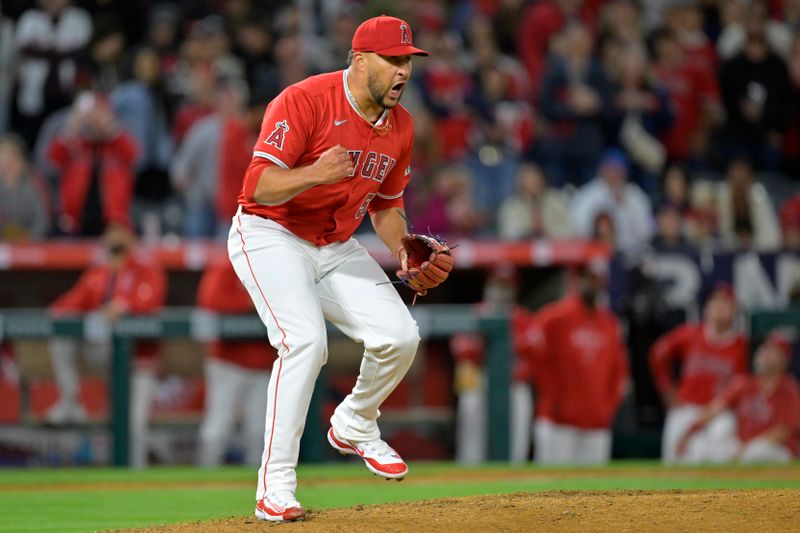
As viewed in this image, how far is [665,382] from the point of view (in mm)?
10195

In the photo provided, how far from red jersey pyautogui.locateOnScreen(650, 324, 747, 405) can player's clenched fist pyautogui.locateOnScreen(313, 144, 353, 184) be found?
19.4 feet

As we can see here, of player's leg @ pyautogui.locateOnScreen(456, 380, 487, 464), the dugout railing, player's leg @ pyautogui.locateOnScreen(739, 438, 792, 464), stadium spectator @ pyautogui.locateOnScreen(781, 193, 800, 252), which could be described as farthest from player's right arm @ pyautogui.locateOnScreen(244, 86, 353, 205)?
stadium spectator @ pyautogui.locateOnScreen(781, 193, 800, 252)

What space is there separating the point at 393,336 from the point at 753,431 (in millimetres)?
5412

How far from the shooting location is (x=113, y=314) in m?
9.34

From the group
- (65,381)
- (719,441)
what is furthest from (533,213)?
(65,381)

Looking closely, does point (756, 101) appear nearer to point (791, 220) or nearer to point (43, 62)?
point (791, 220)

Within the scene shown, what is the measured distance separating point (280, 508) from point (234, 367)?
15.7 ft

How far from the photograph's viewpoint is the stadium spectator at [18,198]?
10172 mm

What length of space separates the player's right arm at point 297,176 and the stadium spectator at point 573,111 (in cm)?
749

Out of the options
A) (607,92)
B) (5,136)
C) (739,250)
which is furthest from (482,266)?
(5,136)

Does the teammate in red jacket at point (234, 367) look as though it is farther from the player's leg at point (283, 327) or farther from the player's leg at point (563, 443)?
the player's leg at point (283, 327)

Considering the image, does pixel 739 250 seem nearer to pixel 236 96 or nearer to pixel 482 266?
pixel 482 266

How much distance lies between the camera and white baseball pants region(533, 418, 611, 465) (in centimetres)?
→ 1019

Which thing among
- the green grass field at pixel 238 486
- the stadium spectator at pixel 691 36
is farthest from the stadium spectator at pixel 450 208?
the stadium spectator at pixel 691 36
